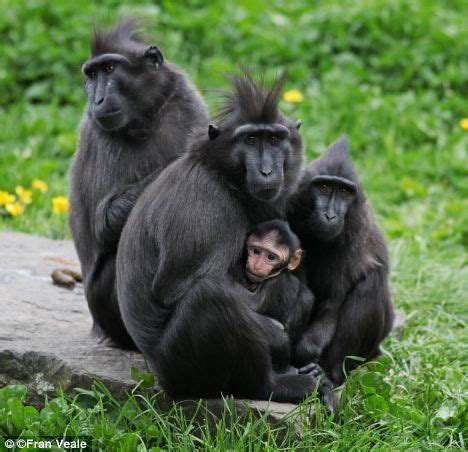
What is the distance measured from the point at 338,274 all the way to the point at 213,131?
126 centimetres

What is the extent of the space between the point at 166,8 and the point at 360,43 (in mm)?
2608

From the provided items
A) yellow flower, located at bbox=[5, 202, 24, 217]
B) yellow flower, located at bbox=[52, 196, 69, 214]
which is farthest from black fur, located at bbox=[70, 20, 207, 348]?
yellow flower, located at bbox=[5, 202, 24, 217]

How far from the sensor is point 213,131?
5469 mm

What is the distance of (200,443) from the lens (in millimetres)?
5254

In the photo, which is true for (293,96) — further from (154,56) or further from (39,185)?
(154,56)

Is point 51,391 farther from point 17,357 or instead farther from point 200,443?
point 200,443

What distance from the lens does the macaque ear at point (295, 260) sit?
557cm

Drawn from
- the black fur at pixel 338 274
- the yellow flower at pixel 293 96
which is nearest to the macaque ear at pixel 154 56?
the black fur at pixel 338 274

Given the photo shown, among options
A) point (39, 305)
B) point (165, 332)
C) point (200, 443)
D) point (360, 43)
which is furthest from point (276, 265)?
point (360, 43)

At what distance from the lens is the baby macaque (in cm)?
540

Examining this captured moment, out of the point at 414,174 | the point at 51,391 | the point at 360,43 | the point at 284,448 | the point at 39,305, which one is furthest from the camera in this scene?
the point at 360,43

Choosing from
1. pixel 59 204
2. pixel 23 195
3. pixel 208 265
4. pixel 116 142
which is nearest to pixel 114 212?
pixel 116 142

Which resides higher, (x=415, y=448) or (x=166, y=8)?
(x=166, y=8)

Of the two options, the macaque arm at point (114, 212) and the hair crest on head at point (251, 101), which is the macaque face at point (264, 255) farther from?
the macaque arm at point (114, 212)
